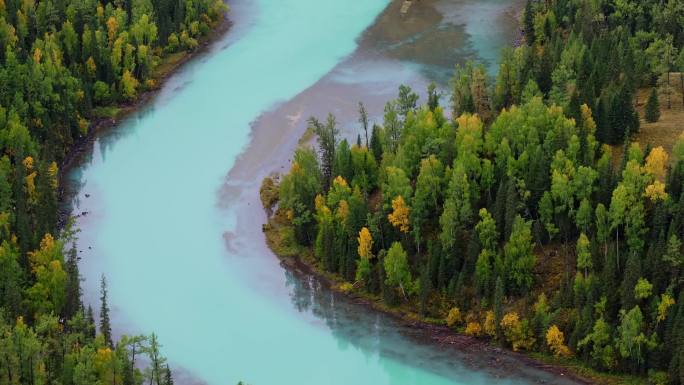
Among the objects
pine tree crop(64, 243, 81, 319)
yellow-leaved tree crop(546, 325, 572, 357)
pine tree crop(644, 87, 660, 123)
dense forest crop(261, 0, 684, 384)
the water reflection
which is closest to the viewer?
dense forest crop(261, 0, 684, 384)

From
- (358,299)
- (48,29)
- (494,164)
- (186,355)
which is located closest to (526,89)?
(494,164)

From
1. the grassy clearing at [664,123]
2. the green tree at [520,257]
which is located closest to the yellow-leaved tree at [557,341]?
the green tree at [520,257]

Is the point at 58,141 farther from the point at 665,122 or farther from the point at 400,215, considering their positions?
the point at 665,122

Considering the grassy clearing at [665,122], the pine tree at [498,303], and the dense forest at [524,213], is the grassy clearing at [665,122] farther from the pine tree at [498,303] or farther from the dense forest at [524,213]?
the pine tree at [498,303]

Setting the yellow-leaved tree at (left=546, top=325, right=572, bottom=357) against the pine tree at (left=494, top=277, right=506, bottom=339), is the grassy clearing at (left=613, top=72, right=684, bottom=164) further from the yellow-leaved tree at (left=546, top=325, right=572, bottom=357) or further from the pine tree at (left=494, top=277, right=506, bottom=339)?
the yellow-leaved tree at (left=546, top=325, right=572, bottom=357)

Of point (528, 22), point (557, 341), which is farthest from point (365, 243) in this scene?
point (528, 22)

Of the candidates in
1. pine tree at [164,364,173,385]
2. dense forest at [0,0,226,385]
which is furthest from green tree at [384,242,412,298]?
pine tree at [164,364,173,385]

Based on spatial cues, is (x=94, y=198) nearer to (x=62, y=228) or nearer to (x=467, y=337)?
(x=62, y=228)
